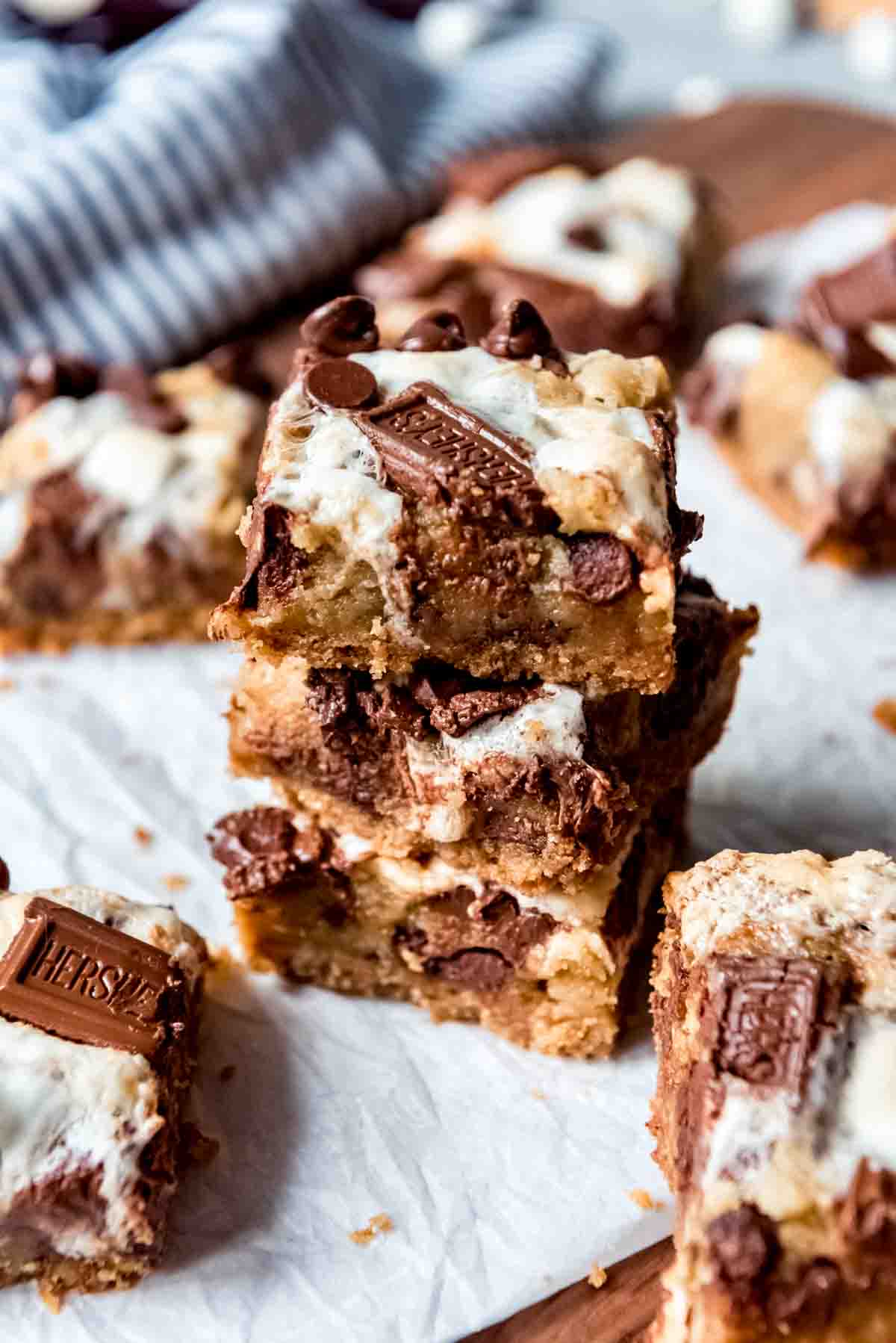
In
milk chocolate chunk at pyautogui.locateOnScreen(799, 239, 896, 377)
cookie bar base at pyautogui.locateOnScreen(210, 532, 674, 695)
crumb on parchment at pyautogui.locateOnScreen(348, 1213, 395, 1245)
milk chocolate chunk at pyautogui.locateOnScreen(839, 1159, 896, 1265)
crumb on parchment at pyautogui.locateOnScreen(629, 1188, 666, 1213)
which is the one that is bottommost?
crumb on parchment at pyautogui.locateOnScreen(629, 1188, 666, 1213)

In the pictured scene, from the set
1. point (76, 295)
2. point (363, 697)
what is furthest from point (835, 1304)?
point (76, 295)

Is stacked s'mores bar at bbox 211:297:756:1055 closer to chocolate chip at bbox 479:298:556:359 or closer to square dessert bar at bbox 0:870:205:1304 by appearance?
chocolate chip at bbox 479:298:556:359

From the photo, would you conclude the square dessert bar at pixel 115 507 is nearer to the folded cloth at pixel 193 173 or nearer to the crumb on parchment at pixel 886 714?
the folded cloth at pixel 193 173

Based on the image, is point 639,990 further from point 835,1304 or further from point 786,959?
point 835,1304

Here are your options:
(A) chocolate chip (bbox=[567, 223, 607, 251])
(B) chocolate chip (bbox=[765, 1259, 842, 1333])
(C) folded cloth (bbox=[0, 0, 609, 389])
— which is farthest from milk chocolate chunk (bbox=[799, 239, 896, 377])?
(B) chocolate chip (bbox=[765, 1259, 842, 1333])

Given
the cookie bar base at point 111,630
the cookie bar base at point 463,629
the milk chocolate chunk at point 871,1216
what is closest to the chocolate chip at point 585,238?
the cookie bar base at point 111,630
